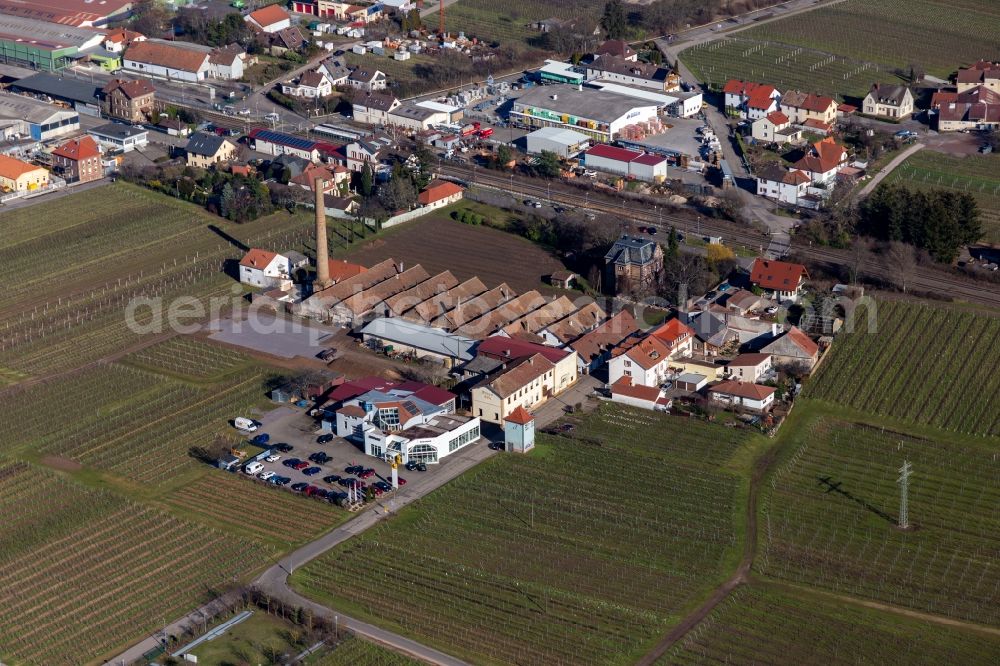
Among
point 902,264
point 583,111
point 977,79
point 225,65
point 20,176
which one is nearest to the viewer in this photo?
point 902,264

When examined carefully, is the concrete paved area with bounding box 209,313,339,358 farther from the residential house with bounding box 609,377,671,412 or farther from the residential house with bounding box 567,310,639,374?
the residential house with bounding box 609,377,671,412

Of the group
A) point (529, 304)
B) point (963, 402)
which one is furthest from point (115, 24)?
point (963, 402)

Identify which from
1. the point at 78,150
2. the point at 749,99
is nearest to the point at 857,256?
the point at 749,99

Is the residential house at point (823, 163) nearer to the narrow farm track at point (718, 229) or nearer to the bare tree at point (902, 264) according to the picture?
the narrow farm track at point (718, 229)

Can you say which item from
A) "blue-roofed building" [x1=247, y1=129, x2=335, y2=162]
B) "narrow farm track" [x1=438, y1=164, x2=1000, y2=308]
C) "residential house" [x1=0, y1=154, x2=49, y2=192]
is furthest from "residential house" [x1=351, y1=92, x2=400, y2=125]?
"residential house" [x1=0, y1=154, x2=49, y2=192]

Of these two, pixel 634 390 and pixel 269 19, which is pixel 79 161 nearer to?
pixel 269 19

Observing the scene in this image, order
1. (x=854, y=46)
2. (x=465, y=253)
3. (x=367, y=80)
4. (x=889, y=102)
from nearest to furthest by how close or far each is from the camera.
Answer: (x=465, y=253) < (x=889, y=102) < (x=367, y=80) < (x=854, y=46)
